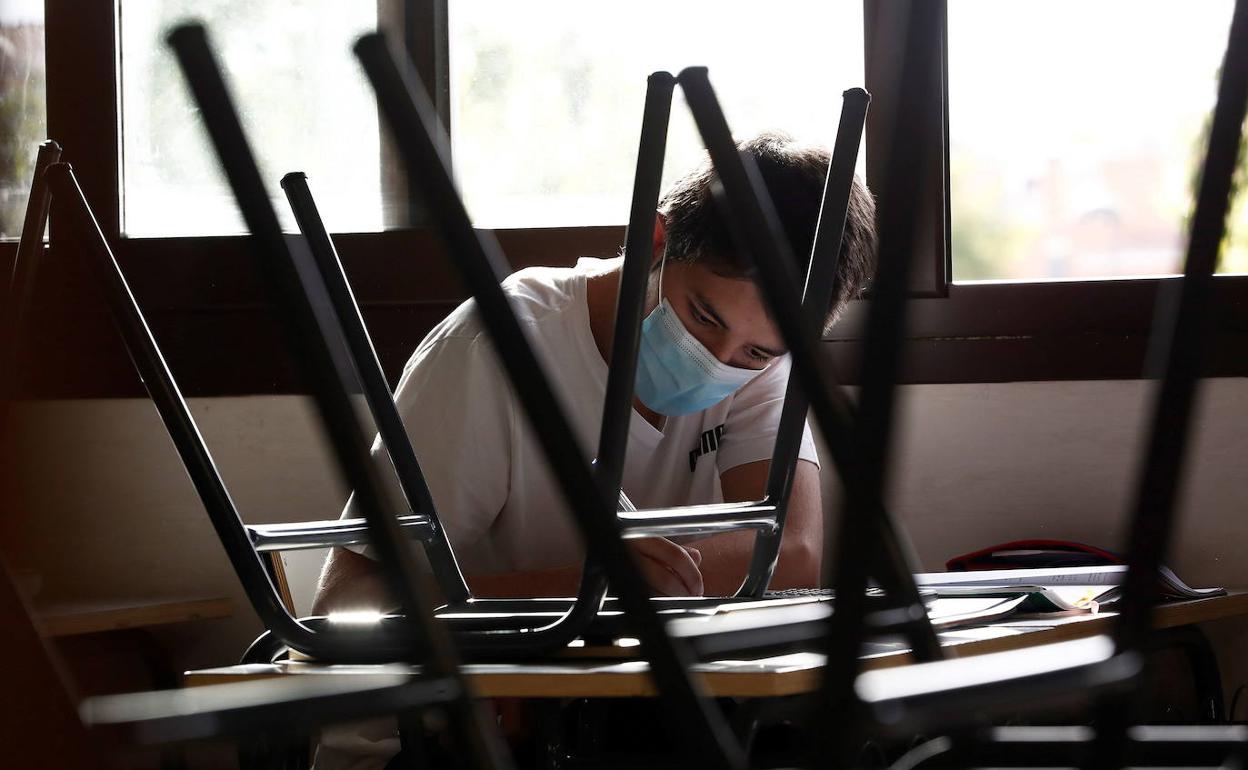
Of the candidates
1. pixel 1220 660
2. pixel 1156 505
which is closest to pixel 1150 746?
pixel 1156 505

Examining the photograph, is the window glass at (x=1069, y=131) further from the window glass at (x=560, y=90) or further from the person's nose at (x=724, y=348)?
the person's nose at (x=724, y=348)

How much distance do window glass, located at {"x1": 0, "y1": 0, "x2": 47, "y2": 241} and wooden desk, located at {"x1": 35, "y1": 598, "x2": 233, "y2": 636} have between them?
733 mm

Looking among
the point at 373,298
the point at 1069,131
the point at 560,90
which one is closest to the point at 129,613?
the point at 373,298

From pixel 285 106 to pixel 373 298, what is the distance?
0.41 m

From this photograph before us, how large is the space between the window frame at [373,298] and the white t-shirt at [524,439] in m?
0.43

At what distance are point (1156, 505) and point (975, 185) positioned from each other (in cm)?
202

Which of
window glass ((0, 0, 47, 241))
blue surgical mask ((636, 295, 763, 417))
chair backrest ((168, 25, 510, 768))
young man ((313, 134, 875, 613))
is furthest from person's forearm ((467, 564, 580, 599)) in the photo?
window glass ((0, 0, 47, 241))

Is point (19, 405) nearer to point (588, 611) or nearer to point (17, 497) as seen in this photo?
point (17, 497)

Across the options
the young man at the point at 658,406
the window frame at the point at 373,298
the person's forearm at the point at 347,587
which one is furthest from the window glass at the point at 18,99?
the person's forearm at the point at 347,587

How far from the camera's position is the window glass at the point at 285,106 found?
2213mm

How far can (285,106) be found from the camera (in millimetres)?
2221

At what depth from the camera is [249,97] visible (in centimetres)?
221

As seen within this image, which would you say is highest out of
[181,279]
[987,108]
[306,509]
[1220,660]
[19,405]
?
[987,108]

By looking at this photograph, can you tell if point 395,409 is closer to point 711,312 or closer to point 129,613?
point 711,312
